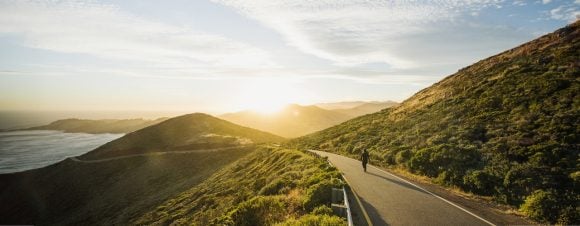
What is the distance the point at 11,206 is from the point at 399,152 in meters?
68.4

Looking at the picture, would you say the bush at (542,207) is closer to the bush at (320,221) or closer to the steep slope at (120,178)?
the bush at (320,221)

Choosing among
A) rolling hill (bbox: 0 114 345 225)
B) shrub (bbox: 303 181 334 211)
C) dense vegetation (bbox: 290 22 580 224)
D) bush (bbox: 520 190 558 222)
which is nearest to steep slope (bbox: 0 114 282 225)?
rolling hill (bbox: 0 114 345 225)

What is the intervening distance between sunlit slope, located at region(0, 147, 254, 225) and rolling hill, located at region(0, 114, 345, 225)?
232 mm

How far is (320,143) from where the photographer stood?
52250 millimetres

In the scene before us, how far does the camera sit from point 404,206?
13555 mm

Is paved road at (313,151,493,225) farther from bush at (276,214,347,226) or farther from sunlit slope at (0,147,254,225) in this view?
sunlit slope at (0,147,254,225)

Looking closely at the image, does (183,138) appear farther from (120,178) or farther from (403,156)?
(403,156)

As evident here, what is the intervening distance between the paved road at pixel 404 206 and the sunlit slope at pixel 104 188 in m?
28.0

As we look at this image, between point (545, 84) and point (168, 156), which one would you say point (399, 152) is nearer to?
point (545, 84)

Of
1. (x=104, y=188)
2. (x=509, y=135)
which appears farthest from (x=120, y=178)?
(x=509, y=135)

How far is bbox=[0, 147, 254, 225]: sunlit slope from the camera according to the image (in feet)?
140

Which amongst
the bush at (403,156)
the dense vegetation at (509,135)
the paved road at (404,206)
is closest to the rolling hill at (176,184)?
the paved road at (404,206)

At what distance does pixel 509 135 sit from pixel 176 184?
40.0 metres

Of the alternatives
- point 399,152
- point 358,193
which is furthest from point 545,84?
point 358,193
